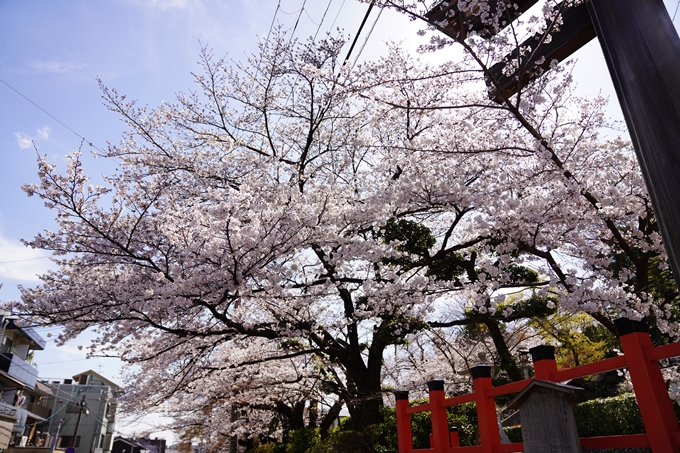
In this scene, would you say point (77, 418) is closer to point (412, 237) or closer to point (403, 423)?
point (412, 237)

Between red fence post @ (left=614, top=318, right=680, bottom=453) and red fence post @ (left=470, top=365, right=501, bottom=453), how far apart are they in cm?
119

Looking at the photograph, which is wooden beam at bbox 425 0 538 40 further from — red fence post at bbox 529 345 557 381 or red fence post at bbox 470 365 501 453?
red fence post at bbox 470 365 501 453

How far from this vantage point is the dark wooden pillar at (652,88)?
1660mm

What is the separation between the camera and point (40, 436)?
91.0ft

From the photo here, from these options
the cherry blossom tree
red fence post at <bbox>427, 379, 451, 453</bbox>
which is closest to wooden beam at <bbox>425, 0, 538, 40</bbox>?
the cherry blossom tree

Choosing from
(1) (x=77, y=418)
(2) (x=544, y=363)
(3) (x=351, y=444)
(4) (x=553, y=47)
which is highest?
(4) (x=553, y=47)

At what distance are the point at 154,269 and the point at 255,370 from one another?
661 cm

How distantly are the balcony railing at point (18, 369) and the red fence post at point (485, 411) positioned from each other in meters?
24.1

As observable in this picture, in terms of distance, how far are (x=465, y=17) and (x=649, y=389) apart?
3.43 metres

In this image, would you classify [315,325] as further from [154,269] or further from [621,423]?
[621,423]

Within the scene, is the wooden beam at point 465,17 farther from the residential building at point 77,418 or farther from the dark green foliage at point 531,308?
the residential building at point 77,418

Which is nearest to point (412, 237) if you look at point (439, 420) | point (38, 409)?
point (439, 420)

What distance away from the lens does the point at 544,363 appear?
3.23m

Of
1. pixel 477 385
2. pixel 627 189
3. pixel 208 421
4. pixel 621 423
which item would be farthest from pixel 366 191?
pixel 208 421
